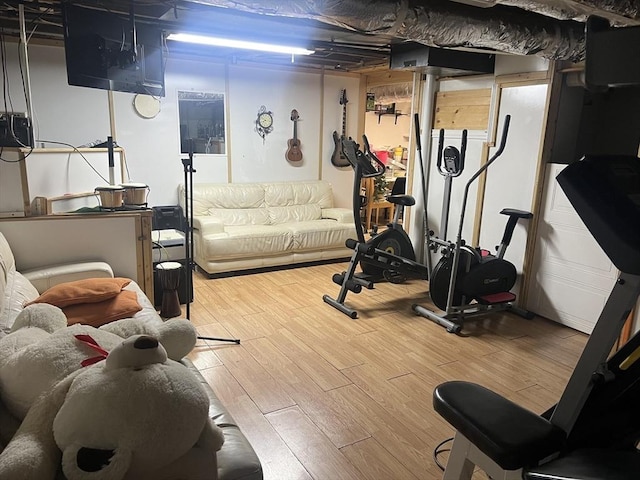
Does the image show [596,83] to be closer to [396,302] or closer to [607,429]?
[607,429]

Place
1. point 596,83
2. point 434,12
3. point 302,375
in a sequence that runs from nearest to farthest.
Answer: point 596,83
point 434,12
point 302,375

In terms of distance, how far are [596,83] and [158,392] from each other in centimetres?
131

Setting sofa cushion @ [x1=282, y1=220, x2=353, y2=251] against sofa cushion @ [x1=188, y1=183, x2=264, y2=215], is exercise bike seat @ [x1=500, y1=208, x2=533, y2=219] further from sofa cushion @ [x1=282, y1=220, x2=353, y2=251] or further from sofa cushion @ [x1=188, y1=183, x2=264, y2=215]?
sofa cushion @ [x1=188, y1=183, x2=264, y2=215]

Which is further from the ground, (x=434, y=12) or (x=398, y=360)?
(x=434, y=12)

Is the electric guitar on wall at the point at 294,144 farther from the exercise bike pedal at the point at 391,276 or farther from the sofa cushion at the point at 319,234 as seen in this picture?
the exercise bike pedal at the point at 391,276

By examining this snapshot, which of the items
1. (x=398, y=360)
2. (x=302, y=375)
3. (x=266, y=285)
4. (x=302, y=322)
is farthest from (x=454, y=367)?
(x=266, y=285)

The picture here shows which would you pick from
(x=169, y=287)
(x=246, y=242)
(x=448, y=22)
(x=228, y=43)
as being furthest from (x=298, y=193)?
(x=448, y=22)

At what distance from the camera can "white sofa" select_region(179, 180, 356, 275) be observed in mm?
4867

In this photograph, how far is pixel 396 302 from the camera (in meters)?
4.34

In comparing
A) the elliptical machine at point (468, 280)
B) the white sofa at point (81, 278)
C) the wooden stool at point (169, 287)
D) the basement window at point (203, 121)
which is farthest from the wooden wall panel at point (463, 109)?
the white sofa at point (81, 278)

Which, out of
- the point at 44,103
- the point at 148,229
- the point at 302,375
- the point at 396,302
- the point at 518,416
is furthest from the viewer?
the point at 44,103

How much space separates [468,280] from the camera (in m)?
3.82

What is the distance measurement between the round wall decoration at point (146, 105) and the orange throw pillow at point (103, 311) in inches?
121

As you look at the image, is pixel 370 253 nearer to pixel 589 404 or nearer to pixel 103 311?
pixel 103 311
